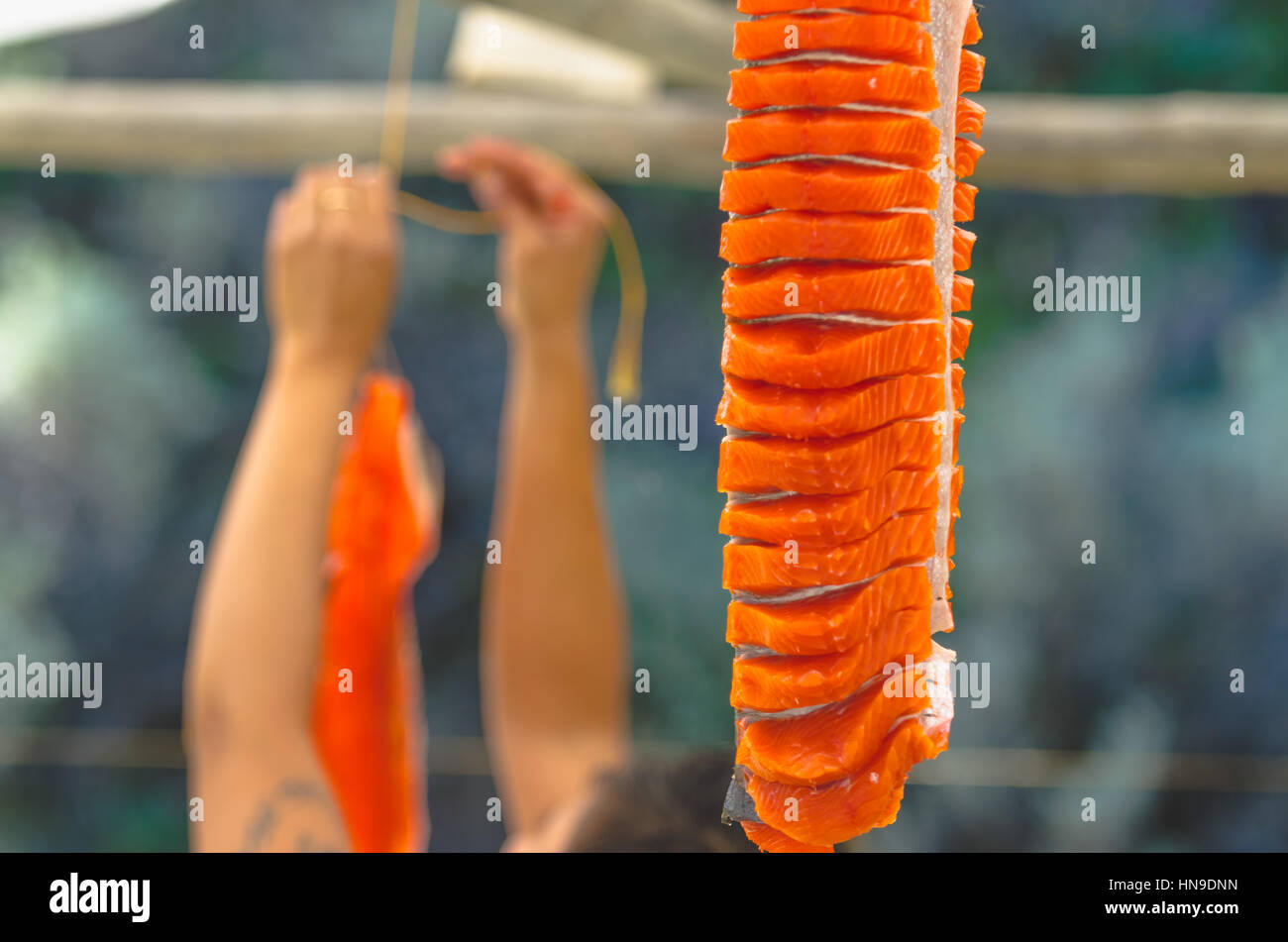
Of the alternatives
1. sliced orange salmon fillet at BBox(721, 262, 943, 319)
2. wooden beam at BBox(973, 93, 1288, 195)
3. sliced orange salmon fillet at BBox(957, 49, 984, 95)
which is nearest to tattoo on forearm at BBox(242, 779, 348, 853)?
sliced orange salmon fillet at BBox(721, 262, 943, 319)

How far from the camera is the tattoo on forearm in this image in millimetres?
1400

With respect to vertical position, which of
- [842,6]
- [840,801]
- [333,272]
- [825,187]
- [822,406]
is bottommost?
[840,801]

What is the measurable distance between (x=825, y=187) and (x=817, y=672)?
27 cm

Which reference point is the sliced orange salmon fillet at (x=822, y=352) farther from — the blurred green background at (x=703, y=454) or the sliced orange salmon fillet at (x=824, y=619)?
the blurred green background at (x=703, y=454)

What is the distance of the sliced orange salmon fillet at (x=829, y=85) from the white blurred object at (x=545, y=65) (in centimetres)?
167

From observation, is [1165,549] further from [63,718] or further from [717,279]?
[63,718]

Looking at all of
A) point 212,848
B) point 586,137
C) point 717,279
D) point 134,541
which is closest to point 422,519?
point 212,848

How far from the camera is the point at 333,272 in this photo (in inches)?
62.3

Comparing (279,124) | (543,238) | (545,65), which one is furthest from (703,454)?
(543,238)

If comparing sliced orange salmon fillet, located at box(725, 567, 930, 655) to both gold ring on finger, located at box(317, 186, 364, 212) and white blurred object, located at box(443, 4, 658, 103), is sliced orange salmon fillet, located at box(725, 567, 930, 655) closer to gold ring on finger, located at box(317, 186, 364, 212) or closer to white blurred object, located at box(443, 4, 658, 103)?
gold ring on finger, located at box(317, 186, 364, 212)

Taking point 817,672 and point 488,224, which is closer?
point 817,672

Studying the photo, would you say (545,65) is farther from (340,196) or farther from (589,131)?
(340,196)
